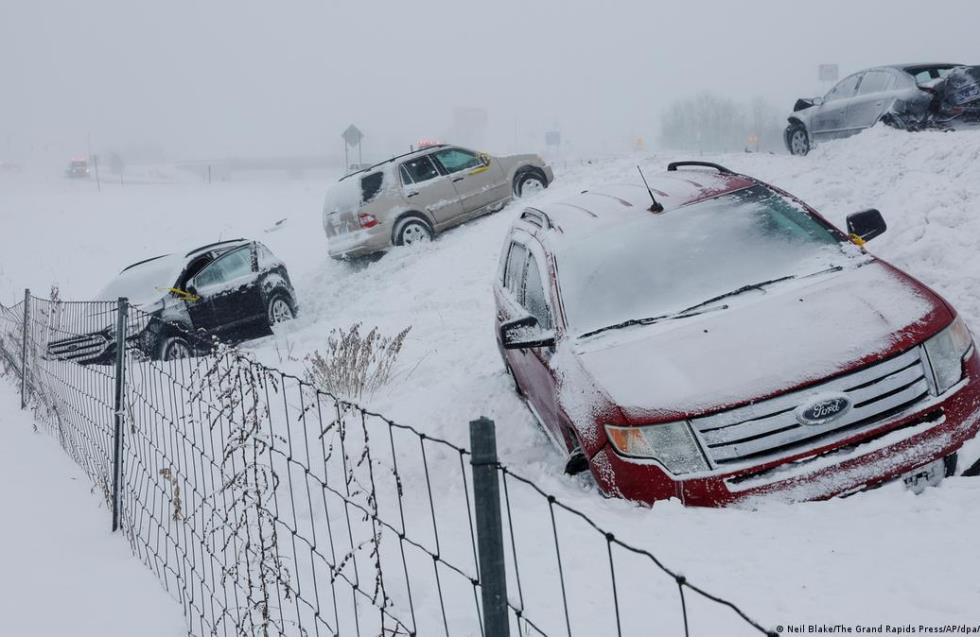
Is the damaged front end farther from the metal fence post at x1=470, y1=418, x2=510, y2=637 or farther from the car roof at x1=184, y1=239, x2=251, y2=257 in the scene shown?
the metal fence post at x1=470, y1=418, x2=510, y2=637

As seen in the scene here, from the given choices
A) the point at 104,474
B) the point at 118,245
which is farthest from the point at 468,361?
the point at 118,245

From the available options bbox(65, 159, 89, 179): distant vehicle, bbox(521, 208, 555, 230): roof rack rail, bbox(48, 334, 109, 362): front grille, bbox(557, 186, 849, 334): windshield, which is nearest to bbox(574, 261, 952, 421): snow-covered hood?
bbox(557, 186, 849, 334): windshield

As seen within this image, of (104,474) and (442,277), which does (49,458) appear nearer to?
(104,474)

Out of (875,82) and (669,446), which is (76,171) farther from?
(669,446)

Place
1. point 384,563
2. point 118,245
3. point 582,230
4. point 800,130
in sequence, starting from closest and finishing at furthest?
→ point 384,563
point 582,230
point 800,130
point 118,245

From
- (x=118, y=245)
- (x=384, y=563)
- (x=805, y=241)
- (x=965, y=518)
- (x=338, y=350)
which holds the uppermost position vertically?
(x=118, y=245)

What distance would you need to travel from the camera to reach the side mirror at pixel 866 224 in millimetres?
4766

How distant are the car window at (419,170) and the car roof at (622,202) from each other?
8.90 meters

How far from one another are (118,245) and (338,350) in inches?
960

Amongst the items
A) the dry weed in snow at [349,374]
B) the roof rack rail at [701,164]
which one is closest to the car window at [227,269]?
the dry weed in snow at [349,374]

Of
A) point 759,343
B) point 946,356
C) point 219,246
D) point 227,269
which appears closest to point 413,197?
point 219,246

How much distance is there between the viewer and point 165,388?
24.4 feet

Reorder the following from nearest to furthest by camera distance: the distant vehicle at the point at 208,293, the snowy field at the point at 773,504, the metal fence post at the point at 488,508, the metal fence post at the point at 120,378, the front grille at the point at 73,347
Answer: the metal fence post at the point at 488,508, the snowy field at the point at 773,504, the metal fence post at the point at 120,378, the front grille at the point at 73,347, the distant vehicle at the point at 208,293

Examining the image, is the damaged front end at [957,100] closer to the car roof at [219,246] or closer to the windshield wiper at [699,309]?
the windshield wiper at [699,309]
